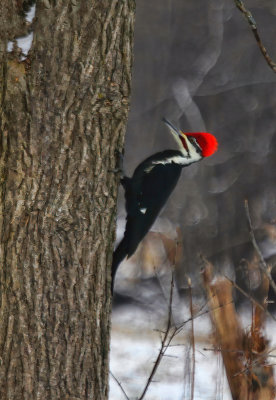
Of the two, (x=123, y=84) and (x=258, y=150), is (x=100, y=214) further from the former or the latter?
(x=258, y=150)

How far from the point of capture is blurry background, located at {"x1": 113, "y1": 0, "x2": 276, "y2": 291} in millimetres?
4387

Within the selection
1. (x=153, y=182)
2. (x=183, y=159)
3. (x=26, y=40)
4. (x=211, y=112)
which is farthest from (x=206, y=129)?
(x=26, y=40)

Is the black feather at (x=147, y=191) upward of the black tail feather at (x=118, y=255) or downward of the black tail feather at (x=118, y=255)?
upward

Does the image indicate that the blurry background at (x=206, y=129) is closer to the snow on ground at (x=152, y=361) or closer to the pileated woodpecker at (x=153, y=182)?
the snow on ground at (x=152, y=361)

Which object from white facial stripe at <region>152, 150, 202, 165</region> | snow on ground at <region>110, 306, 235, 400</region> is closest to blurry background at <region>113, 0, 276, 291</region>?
snow on ground at <region>110, 306, 235, 400</region>

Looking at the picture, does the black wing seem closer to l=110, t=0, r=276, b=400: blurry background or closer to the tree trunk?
the tree trunk

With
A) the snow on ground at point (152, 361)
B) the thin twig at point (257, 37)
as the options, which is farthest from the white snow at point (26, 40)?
the snow on ground at point (152, 361)

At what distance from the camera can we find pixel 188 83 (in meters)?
4.46

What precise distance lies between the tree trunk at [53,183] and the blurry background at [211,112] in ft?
8.11

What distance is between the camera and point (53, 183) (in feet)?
6.03

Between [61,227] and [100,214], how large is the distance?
0.44 feet

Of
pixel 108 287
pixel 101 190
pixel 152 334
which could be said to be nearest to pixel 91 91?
pixel 101 190

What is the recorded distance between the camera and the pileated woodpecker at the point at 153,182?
260cm

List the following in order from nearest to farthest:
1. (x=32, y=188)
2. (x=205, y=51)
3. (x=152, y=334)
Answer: (x=32, y=188), (x=205, y=51), (x=152, y=334)
